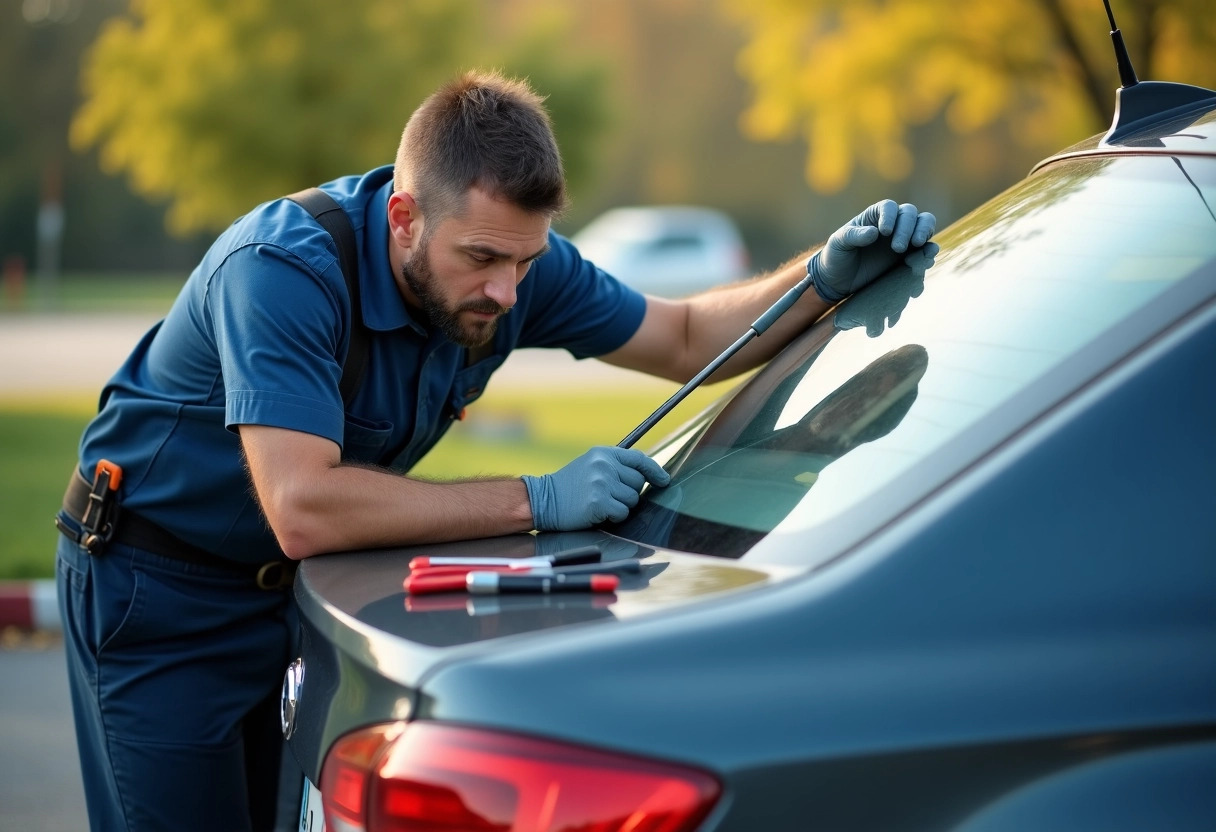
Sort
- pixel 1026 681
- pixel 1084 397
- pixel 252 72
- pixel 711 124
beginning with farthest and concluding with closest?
pixel 711 124 < pixel 252 72 < pixel 1084 397 < pixel 1026 681

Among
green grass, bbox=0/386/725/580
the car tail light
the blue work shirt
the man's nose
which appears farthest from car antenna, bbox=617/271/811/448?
green grass, bbox=0/386/725/580

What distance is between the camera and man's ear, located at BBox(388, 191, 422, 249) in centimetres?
249

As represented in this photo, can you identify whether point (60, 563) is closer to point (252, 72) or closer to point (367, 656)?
point (367, 656)

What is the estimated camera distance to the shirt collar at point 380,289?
248 cm

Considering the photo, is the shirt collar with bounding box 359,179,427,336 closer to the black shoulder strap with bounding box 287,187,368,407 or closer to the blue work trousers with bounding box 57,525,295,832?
the black shoulder strap with bounding box 287,187,368,407

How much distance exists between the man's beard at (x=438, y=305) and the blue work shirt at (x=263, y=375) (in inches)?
1.8

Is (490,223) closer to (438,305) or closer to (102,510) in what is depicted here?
(438,305)

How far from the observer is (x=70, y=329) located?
20469 millimetres

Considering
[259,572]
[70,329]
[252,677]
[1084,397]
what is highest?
[1084,397]

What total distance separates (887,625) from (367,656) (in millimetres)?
563

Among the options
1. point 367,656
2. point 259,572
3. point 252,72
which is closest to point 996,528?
point 367,656

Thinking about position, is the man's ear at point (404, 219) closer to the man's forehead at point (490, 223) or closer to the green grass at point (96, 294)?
the man's forehead at point (490, 223)

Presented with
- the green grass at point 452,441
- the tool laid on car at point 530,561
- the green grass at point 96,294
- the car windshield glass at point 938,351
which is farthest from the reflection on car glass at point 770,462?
the green grass at point 96,294

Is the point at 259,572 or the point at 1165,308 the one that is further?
the point at 259,572
